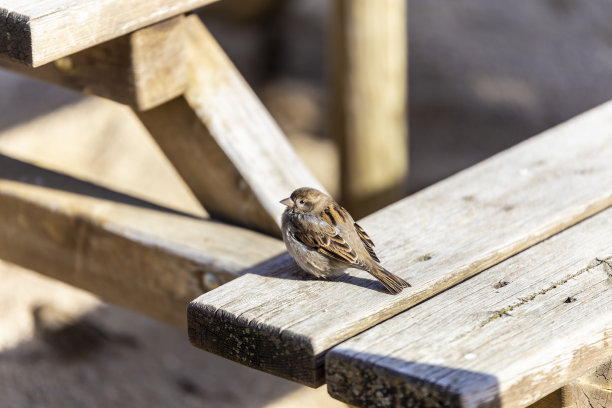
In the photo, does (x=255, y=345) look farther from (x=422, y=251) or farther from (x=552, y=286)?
(x=552, y=286)

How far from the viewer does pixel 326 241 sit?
1885mm

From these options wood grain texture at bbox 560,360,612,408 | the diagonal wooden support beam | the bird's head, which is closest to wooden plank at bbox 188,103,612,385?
the bird's head

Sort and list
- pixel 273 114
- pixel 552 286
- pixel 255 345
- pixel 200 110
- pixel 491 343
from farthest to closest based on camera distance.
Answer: pixel 273 114 → pixel 200 110 → pixel 552 286 → pixel 255 345 → pixel 491 343

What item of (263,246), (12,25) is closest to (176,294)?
(263,246)

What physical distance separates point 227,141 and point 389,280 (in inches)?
29.6

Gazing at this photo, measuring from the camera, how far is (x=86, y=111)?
5.30m

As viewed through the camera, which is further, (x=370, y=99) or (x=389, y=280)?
(x=370, y=99)

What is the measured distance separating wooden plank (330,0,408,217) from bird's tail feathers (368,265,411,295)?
233cm

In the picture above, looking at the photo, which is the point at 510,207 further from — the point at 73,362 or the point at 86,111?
the point at 86,111

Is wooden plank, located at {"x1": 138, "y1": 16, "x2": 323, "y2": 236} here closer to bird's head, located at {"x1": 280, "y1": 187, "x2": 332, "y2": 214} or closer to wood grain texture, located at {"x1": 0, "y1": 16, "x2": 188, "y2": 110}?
wood grain texture, located at {"x1": 0, "y1": 16, "x2": 188, "y2": 110}

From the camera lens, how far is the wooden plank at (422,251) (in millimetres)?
1663

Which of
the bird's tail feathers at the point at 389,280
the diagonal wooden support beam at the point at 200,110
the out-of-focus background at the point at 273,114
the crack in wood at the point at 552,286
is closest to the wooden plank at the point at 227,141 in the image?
the diagonal wooden support beam at the point at 200,110

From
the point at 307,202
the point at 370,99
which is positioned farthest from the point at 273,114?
the point at 307,202

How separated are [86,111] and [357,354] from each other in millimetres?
4024
